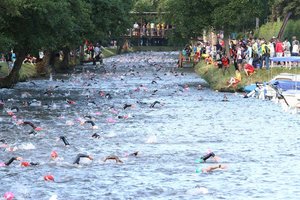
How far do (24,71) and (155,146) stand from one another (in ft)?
161

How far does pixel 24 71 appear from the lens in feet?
268

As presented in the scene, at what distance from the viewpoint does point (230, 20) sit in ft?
254

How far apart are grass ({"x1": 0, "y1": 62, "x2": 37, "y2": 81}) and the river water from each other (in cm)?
1587

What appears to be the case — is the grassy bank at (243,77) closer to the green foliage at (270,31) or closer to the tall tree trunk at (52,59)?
the green foliage at (270,31)

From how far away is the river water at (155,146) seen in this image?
25.5 metres

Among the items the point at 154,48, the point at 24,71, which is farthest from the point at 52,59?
the point at 154,48

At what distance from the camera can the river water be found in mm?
25547

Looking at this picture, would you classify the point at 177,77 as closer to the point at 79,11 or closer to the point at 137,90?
the point at 79,11

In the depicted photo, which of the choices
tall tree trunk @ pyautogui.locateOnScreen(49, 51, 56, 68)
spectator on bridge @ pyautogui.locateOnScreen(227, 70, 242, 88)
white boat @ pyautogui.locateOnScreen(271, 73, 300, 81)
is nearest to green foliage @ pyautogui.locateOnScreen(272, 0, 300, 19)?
tall tree trunk @ pyautogui.locateOnScreen(49, 51, 56, 68)

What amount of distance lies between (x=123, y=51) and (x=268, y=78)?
121 m

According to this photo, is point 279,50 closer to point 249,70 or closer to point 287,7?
point 249,70

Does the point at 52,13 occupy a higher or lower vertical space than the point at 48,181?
higher

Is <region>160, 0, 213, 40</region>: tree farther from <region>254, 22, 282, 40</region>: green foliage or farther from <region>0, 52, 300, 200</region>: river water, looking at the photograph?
<region>0, 52, 300, 200</region>: river water

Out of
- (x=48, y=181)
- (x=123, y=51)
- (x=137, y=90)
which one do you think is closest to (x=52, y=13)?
(x=137, y=90)
